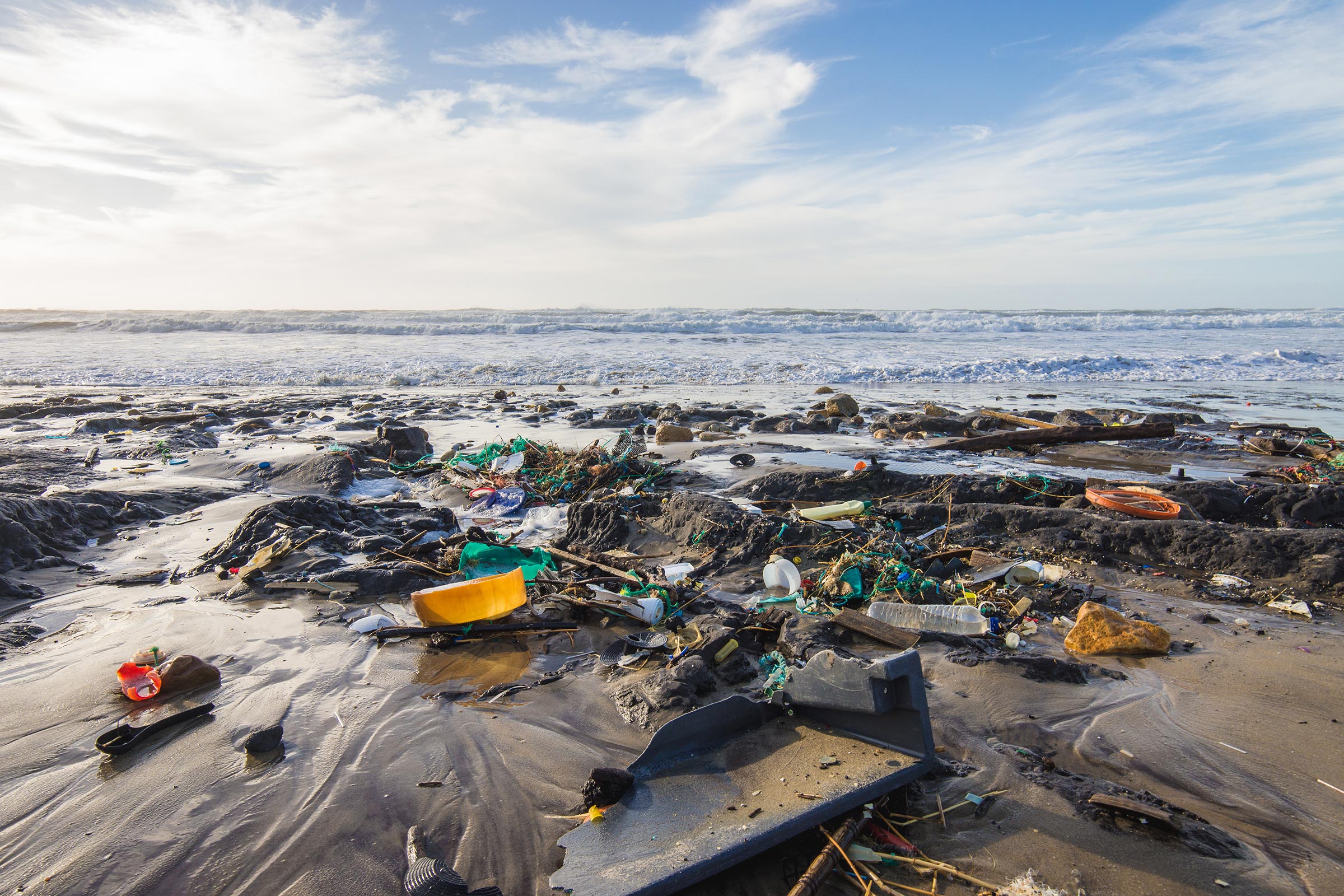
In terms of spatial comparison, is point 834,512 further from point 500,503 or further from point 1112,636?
point 500,503

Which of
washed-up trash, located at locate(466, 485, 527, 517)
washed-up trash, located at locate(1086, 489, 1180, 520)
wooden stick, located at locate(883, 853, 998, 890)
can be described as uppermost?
washed-up trash, located at locate(1086, 489, 1180, 520)

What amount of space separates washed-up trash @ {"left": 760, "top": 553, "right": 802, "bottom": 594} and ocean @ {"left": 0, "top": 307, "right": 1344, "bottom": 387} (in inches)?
512

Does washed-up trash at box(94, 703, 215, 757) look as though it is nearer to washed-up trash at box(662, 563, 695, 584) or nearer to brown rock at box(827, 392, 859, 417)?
washed-up trash at box(662, 563, 695, 584)

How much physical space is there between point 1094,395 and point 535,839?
14.9m

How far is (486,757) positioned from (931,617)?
8.08ft

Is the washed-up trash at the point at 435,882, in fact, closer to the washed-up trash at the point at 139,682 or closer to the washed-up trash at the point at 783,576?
the washed-up trash at the point at 139,682

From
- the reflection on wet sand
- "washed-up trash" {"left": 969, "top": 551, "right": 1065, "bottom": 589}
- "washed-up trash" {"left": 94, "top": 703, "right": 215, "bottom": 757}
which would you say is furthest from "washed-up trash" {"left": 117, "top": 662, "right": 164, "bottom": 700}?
"washed-up trash" {"left": 969, "top": 551, "right": 1065, "bottom": 589}

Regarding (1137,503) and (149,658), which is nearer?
(149,658)

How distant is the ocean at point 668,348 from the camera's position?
58.9 feet

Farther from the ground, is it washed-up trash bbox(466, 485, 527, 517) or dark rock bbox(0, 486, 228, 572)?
dark rock bbox(0, 486, 228, 572)

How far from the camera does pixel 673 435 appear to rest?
908 cm

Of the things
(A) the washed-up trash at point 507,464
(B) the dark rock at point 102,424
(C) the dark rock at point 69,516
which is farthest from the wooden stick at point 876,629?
(B) the dark rock at point 102,424

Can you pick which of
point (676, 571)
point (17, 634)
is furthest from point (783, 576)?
point (17, 634)

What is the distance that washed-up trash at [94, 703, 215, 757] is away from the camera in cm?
250
